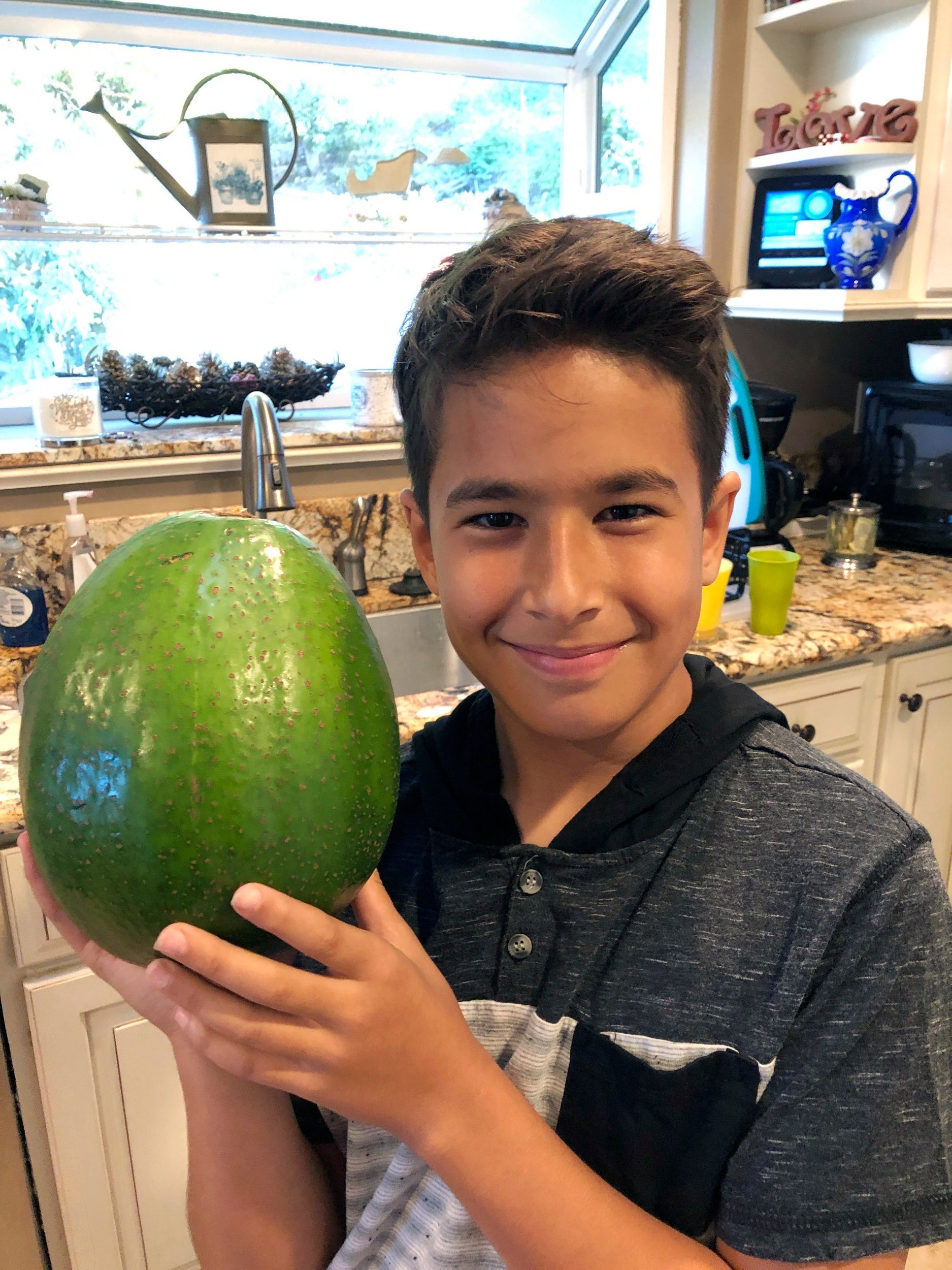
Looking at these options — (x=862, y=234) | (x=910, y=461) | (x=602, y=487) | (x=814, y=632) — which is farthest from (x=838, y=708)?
(x=602, y=487)

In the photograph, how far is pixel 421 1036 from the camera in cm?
53

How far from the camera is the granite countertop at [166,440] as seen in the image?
1.78 meters

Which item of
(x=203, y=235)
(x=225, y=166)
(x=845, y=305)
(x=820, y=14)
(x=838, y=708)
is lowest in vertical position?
(x=838, y=708)

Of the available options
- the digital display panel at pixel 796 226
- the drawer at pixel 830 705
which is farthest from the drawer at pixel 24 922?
the digital display panel at pixel 796 226

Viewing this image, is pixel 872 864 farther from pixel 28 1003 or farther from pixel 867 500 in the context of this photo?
pixel 867 500

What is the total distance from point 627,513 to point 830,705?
125cm

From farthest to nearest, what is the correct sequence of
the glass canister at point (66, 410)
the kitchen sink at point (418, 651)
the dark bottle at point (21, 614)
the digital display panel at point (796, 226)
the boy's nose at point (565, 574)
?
the digital display panel at point (796, 226), the kitchen sink at point (418, 651), the glass canister at point (66, 410), the dark bottle at point (21, 614), the boy's nose at point (565, 574)

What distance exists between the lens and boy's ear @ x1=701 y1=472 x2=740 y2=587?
0.83 m

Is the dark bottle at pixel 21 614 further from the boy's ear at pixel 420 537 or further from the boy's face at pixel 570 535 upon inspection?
the boy's face at pixel 570 535

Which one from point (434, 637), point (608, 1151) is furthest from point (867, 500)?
point (608, 1151)

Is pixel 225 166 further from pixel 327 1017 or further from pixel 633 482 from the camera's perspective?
pixel 327 1017

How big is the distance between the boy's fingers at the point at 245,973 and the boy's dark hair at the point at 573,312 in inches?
17.7

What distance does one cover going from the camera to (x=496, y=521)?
72 cm

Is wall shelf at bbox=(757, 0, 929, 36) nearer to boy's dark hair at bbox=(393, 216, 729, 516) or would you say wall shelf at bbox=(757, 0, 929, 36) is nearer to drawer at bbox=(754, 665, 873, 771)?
drawer at bbox=(754, 665, 873, 771)
